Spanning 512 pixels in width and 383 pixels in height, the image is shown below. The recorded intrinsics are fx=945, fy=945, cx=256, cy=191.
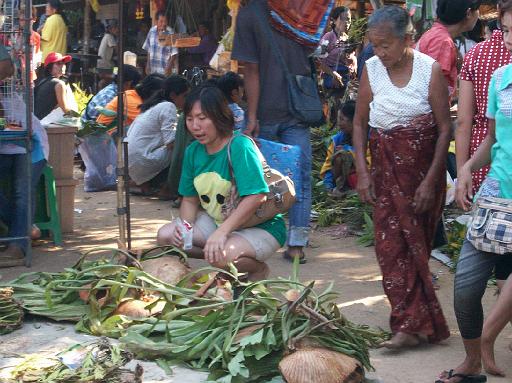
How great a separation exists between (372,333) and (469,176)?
1.02m

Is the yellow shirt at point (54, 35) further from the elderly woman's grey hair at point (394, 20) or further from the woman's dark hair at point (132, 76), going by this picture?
the elderly woman's grey hair at point (394, 20)

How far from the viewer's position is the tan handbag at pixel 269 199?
17.6ft

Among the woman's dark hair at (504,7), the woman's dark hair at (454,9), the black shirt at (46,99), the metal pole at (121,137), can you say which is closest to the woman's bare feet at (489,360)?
the woman's dark hair at (504,7)

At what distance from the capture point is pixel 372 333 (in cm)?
477

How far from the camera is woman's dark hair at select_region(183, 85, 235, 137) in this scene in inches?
210

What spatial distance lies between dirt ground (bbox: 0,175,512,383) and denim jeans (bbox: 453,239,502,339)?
1.06 feet

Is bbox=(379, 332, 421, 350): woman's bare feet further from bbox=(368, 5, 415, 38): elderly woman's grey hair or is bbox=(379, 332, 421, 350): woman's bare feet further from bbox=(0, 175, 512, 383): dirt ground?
bbox=(368, 5, 415, 38): elderly woman's grey hair

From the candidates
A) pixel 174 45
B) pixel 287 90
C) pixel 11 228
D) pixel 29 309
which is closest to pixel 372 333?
pixel 29 309

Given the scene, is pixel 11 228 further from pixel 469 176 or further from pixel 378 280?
pixel 469 176

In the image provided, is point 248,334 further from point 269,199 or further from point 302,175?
point 302,175

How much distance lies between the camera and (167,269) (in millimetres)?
5180

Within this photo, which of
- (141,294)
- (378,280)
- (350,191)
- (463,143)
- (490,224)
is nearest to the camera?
(490,224)

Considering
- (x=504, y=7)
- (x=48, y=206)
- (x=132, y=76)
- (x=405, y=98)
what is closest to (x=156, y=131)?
(x=132, y=76)

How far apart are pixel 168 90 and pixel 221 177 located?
4091 mm
